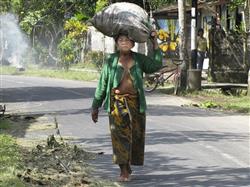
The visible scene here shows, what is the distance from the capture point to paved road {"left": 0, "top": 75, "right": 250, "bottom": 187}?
8.52 metres

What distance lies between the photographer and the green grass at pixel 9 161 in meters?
7.37

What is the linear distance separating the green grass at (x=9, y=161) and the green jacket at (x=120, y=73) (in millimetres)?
1288

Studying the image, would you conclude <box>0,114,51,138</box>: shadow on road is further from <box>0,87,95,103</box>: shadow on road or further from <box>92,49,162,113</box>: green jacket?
<box>0,87,95,103</box>: shadow on road

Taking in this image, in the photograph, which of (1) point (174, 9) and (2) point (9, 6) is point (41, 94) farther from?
(2) point (9, 6)

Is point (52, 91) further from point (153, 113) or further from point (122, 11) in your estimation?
point (122, 11)

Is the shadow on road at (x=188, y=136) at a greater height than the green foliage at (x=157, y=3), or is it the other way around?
the green foliage at (x=157, y=3)

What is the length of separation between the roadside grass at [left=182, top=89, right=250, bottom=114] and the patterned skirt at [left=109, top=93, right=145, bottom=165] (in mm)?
8916

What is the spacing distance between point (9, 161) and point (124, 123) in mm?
1670

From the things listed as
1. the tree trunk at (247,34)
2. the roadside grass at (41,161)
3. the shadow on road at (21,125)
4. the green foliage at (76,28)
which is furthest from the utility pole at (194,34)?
the green foliage at (76,28)

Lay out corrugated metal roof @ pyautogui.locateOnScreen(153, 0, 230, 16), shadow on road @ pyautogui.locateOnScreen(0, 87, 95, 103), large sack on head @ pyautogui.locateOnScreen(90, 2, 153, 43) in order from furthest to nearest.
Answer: corrugated metal roof @ pyautogui.locateOnScreen(153, 0, 230, 16) → shadow on road @ pyautogui.locateOnScreen(0, 87, 95, 103) → large sack on head @ pyautogui.locateOnScreen(90, 2, 153, 43)

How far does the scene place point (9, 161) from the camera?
28.6ft

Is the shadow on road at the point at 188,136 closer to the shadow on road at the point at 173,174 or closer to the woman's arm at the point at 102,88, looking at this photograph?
the shadow on road at the point at 173,174

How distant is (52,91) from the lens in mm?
24125

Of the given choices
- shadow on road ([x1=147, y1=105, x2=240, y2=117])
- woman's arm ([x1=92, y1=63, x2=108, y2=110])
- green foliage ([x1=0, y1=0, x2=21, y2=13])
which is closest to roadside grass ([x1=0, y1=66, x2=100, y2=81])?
green foliage ([x1=0, y1=0, x2=21, y2=13])
